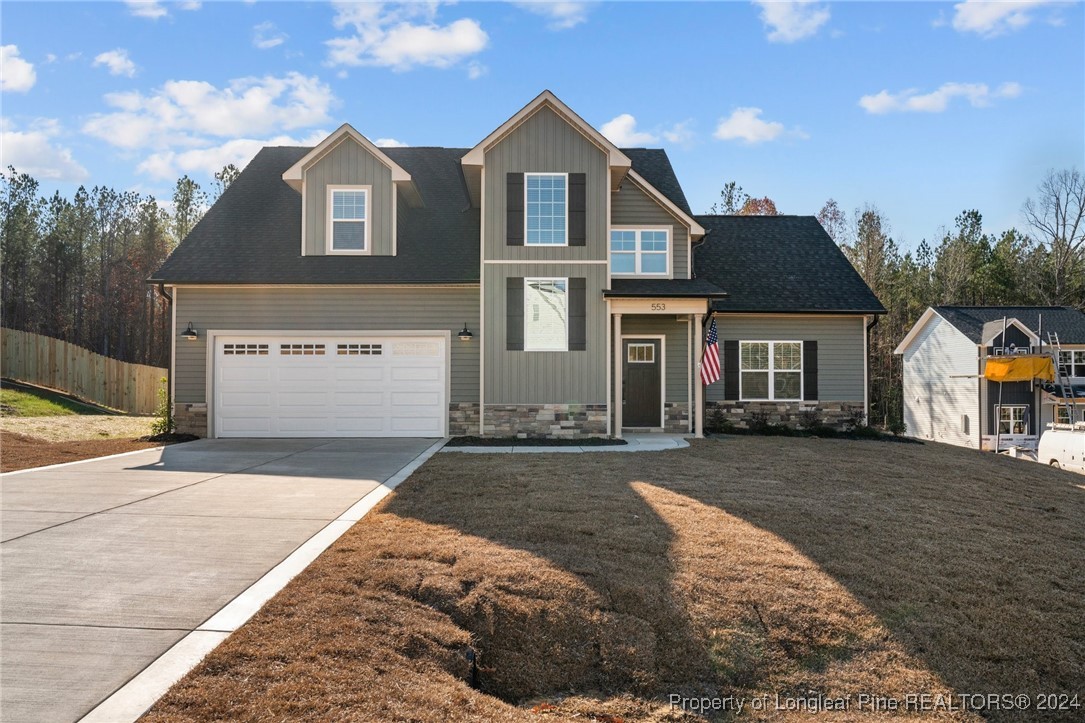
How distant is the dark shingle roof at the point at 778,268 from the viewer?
16.1m

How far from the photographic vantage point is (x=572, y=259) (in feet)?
45.0

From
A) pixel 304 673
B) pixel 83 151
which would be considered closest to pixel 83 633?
pixel 304 673

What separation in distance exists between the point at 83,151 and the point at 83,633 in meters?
20.6

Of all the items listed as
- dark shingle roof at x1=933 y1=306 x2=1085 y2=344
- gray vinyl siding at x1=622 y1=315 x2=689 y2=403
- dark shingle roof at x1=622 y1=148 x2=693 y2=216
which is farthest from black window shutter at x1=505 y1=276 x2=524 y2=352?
dark shingle roof at x1=933 y1=306 x2=1085 y2=344

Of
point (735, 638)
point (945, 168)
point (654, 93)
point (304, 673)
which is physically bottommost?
point (735, 638)

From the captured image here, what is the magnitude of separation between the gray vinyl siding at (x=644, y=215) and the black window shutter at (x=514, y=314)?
113 inches

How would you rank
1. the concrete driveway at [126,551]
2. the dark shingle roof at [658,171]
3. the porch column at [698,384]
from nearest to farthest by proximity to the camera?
the concrete driveway at [126,551]
the porch column at [698,384]
the dark shingle roof at [658,171]

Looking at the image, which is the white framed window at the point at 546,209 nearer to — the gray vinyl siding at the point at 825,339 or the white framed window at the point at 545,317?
the white framed window at the point at 545,317

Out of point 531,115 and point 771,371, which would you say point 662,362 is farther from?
point 531,115

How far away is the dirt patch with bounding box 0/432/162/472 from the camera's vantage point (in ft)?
32.3

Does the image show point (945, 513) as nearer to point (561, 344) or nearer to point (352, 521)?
point (352, 521)

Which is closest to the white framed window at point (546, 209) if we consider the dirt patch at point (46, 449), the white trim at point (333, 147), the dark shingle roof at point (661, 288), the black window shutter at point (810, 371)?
the dark shingle roof at point (661, 288)

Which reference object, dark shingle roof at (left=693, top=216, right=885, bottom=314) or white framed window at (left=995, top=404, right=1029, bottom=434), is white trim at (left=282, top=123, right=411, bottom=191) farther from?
white framed window at (left=995, top=404, right=1029, bottom=434)

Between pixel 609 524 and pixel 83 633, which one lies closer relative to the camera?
pixel 83 633
